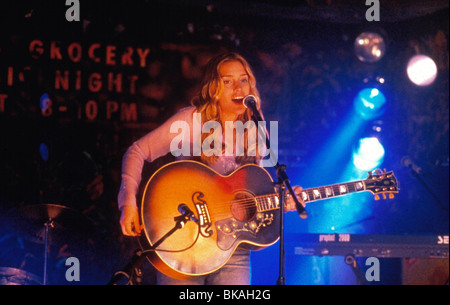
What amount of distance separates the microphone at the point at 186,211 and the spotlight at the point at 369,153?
9.34ft

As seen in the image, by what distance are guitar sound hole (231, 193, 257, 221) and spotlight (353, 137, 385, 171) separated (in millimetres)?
2417

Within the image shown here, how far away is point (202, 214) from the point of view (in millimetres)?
3844

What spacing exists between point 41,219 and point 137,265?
1297 mm

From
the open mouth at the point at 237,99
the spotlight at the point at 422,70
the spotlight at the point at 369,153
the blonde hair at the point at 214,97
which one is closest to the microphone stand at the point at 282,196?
the blonde hair at the point at 214,97

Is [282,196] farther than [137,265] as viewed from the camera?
Yes

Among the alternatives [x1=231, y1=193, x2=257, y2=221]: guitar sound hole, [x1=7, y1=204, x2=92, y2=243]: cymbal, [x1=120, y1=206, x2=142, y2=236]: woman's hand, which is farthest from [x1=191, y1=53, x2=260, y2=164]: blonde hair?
[x1=7, y1=204, x2=92, y2=243]: cymbal

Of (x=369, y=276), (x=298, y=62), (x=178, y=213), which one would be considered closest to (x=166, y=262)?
(x=178, y=213)

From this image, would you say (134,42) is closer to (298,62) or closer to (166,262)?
(298,62)

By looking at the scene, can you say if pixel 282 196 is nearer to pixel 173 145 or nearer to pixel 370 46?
pixel 173 145

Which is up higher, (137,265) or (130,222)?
(130,222)

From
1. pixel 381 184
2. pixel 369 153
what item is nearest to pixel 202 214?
pixel 381 184

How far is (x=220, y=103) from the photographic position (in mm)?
4465

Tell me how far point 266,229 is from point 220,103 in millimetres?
1194

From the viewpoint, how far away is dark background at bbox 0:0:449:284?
4980mm
